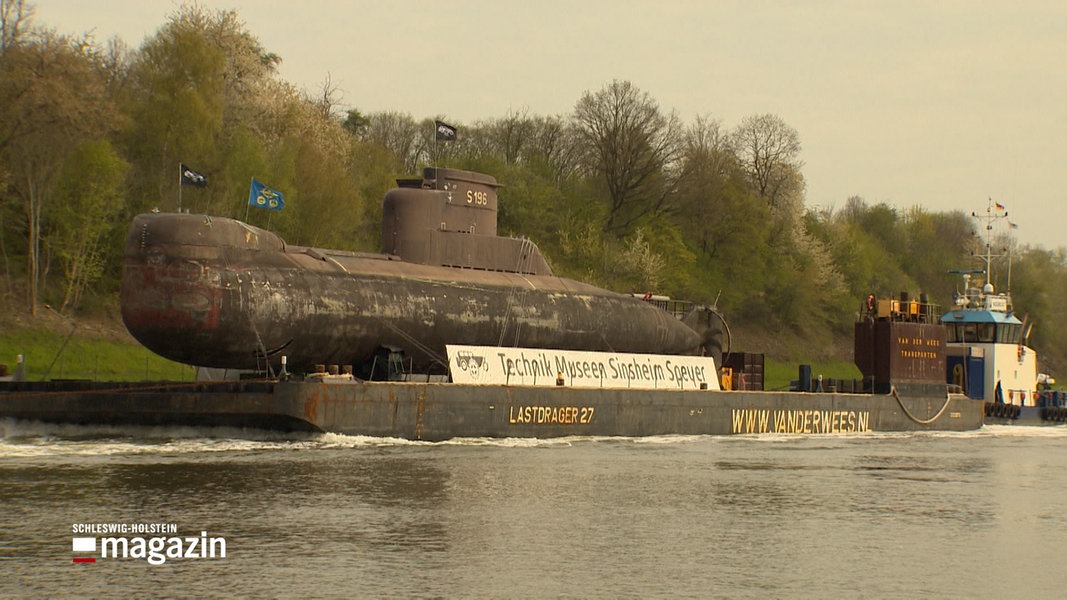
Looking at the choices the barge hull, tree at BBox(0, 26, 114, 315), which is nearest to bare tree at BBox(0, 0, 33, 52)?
tree at BBox(0, 26, 114, 315)

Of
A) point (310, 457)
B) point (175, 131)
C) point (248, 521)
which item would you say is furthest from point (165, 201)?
point (248, 521)

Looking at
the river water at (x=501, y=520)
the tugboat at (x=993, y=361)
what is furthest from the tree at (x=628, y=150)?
the river water at (x=501, y=520)

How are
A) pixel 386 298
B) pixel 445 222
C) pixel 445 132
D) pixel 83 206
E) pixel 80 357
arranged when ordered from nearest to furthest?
pixel 386 298, pixel 445 222, pixel 445 132, pixel 80 357, pixel 83 206

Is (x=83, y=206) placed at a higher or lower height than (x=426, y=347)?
higher

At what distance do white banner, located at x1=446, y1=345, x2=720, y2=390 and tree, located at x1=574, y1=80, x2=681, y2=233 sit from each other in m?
48.6

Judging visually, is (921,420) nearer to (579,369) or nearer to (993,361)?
(993,361)

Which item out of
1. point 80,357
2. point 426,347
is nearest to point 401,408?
point 426,347

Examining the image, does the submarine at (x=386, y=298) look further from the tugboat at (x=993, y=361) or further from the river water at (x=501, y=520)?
the tugboat at (x=993, y=361)

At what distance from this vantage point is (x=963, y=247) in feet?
442

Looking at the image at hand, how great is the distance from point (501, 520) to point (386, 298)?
733 inches

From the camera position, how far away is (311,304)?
3991cm

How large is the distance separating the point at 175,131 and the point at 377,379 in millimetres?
30395

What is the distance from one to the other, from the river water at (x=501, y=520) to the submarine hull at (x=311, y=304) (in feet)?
9.70

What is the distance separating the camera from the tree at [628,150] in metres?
100
